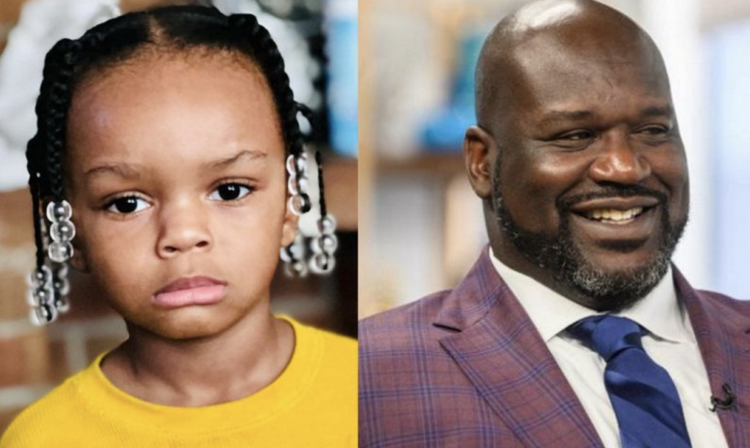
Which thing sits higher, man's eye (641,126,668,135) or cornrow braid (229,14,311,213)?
cornrow braid (229,14,311,213)

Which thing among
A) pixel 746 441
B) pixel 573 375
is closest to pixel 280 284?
pixel 573 375

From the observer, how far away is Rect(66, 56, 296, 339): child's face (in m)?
2.03

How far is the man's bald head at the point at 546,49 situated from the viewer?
2.21 m

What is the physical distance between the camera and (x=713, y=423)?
2.24 meters

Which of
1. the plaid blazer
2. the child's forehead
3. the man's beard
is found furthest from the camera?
the man's beard

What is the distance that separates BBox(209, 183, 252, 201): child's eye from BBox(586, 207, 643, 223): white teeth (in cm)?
74

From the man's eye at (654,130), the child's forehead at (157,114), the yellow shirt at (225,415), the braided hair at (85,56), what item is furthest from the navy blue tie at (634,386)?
the braided hair at (85,56)

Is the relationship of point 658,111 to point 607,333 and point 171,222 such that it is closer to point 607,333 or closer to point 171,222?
point 607,333

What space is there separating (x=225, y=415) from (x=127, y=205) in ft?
1.52

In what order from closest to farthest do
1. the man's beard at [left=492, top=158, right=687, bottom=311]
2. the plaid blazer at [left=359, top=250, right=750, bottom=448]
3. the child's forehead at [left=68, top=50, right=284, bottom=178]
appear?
1. the child's forehead at [left=68, top=50, right=284, bottom=178]
2. the plaid blazer at [left=359, top=250, right=750, bottom=448]
3. the man's beard at [left=492, top=158, right=687, bottom=311]

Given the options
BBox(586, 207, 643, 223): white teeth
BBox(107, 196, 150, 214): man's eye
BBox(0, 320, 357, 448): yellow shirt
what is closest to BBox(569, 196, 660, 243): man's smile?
BBox(586, 207, 643, 223): white teeth

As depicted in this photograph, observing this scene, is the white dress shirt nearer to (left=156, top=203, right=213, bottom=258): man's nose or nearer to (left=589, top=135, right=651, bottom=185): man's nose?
(left=589, top=135, right=651, bottom=185): man's nose

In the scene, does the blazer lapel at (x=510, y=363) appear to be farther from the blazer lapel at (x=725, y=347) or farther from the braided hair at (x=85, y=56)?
the braided hair at (x=85, y=56)

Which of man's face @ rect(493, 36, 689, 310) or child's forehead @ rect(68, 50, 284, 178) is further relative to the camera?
man's face @ rect(493, 36, 689, 310)
